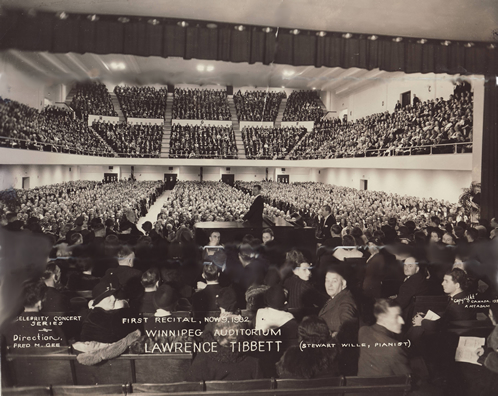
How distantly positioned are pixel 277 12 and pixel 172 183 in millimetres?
4366

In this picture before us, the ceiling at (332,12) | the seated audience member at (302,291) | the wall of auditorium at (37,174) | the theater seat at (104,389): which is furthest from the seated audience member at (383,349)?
the wall of auditorium at (37,174)

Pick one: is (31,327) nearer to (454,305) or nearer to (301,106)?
(454,305)

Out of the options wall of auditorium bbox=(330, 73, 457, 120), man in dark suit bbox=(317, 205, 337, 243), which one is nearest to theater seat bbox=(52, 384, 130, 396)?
man in dark suit bbox=(317, 205, 337, 243)

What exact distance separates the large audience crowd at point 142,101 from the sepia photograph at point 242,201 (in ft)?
0.13

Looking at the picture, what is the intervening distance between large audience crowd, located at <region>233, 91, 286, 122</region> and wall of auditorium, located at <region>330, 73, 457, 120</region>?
1170 millimetres

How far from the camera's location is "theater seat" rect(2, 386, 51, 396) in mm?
3873

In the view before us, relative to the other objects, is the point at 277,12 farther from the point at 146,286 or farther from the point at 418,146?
the point at 418,146

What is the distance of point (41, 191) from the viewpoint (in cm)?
616

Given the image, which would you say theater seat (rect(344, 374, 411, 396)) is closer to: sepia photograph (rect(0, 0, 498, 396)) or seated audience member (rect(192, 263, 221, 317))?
sepia photograph (rect(0, 0, 498, 396))

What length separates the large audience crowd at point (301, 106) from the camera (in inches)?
295

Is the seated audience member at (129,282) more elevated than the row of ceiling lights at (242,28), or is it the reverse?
the row of ceiling lights at (242,28)

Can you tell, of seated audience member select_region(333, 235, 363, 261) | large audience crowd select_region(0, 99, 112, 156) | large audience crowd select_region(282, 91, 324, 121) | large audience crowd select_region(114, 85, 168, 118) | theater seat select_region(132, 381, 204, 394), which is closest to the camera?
theater seat select_region(132, 381, 204, 394)

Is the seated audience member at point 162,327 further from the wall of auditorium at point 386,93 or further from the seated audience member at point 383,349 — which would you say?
the wall of auditorium at point 386,93

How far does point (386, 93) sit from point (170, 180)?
17.6ft
